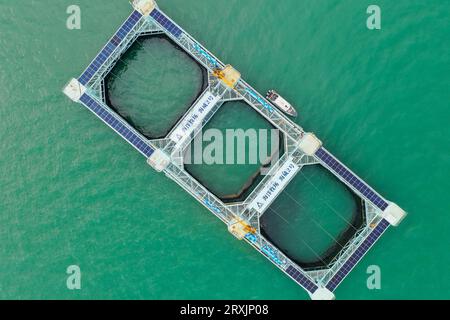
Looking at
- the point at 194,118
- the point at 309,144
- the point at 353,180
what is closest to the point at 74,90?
the point at 194,118

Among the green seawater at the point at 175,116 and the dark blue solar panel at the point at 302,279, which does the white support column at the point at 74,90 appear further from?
the dark blue solar panel at the point at 302,279

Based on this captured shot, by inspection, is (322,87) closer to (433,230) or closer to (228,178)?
(228,178)

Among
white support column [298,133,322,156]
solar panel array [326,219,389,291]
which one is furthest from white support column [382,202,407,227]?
white support column [298,133,322,156]

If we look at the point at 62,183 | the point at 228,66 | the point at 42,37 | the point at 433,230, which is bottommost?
the point at 433,230

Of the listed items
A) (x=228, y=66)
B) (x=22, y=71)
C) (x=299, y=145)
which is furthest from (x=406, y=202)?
(x=22, y=71)

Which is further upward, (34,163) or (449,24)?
(449,24)

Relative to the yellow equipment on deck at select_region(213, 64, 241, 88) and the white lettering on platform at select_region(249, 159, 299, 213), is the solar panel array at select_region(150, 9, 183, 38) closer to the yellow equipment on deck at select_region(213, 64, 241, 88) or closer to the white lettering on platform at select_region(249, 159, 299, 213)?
the yellow equipment on deck at select_region(213, 64, 241, 88)

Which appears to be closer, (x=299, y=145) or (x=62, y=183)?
(x=299, y=145)
